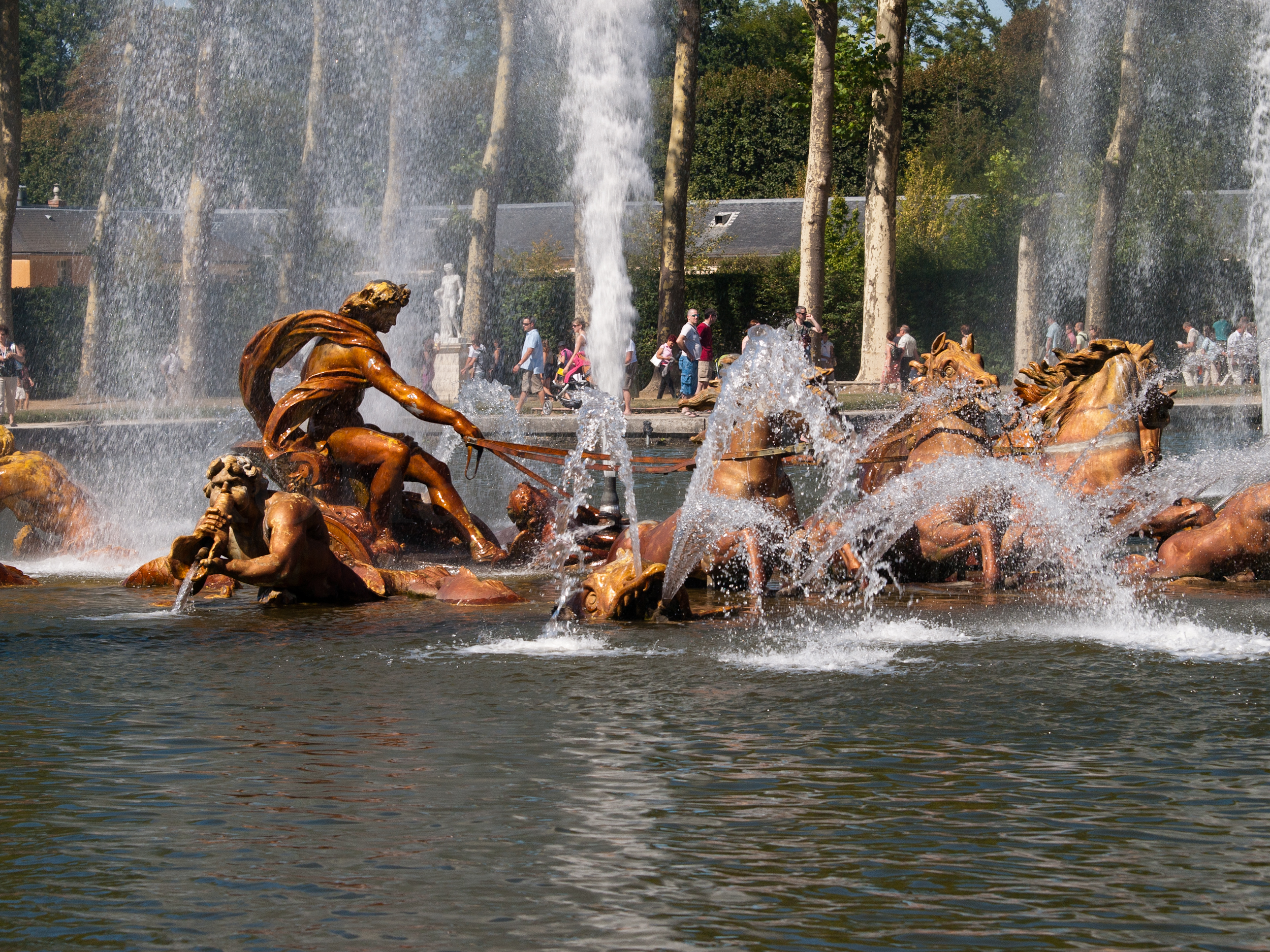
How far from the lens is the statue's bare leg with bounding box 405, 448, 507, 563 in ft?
33.6

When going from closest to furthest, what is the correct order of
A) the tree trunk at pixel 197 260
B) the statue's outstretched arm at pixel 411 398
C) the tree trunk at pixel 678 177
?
the statue's outstretched arm at pixel 411 398, the tree trunk at pixel 678 177, the tree trunk at pixel 197 260

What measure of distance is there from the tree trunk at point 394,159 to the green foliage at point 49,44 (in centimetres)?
2821

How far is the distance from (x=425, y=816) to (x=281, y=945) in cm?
97

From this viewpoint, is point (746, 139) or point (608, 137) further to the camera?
point (746, 139)

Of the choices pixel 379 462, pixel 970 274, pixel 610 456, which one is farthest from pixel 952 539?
pixel 970 274

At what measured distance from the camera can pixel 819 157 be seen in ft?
79.7

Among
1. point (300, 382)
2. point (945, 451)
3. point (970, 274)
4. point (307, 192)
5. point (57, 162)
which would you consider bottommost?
point (945, 451)

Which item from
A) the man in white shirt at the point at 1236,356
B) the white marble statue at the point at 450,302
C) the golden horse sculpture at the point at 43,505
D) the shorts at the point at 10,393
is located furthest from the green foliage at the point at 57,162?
the golden horse sculpture at the point at 43,505

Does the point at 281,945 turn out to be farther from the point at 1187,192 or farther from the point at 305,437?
the point at 1187,192

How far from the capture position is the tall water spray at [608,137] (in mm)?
26531

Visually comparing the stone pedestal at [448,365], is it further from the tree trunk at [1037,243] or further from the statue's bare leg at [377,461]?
the statue's bare leg at [377,461]

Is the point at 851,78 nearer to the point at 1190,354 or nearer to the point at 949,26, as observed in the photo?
the point at 1190,354

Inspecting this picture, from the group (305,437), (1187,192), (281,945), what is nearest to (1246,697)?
(281,945)

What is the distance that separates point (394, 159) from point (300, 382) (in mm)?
21707
